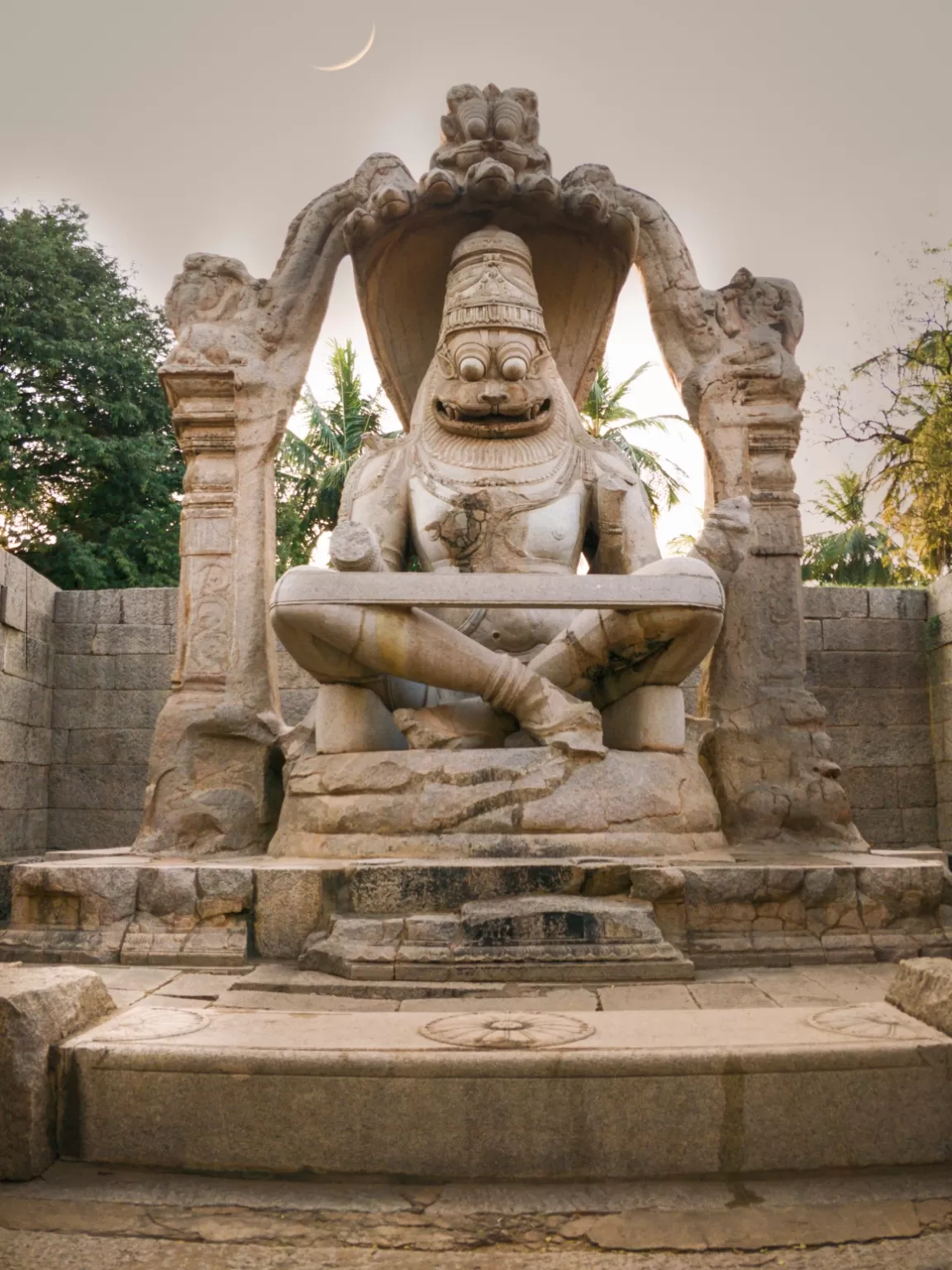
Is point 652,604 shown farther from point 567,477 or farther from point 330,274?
point 330,274

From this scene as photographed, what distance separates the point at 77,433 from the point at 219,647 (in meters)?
12.4

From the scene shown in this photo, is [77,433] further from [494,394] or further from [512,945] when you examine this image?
[512,945]

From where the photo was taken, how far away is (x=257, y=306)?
6.60m

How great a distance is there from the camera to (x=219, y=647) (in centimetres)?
616

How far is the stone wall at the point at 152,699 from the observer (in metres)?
7.97

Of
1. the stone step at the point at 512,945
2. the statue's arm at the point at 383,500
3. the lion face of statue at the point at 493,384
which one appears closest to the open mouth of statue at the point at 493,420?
the lion face of statue at the point at 493,384

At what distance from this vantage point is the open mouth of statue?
6102mm

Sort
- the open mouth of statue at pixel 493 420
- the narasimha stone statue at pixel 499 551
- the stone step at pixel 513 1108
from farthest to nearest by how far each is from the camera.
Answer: the open mouth of statue at pixel 493 420
the narasimha stone statue at pixel 499 551
the stone step at pixel 513 1108

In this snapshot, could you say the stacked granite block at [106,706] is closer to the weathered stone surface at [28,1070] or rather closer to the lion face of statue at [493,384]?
the lion face of statue at [493,384]

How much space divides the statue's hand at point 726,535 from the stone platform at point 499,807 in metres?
1.00

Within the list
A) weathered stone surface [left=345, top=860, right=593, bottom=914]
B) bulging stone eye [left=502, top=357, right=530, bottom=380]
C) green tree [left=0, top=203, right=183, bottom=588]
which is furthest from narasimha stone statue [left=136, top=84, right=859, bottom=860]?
green tree [left=0, top=203, right=183, bottom=588]

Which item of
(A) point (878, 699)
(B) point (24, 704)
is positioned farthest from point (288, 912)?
(A) point (878, 699)

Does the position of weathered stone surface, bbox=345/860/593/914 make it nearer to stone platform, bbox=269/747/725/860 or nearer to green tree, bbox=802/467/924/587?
stone platform, bbox=269/747/725/860

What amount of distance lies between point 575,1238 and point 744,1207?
373mm
